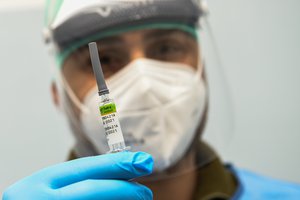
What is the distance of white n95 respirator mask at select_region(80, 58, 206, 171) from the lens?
94 cm

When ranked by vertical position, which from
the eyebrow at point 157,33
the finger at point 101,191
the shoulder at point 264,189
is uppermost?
the eyebrow at point 157,33

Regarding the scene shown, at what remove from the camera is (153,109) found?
3.13 feet

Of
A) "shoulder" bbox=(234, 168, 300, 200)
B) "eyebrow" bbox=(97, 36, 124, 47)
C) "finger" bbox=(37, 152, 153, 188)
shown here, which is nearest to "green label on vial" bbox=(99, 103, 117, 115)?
"finger" bbox=(37, 152, 153, 188)

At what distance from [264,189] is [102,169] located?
33.3 inches

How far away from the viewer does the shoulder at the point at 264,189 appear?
1.24m

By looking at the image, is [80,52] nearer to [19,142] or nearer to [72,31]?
[72,31]

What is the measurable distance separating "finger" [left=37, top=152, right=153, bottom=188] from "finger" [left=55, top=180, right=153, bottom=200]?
0.01 m

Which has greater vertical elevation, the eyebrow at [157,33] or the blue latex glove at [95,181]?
the eyebrow at [157,33]

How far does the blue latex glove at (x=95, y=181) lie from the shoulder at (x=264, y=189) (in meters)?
0.75

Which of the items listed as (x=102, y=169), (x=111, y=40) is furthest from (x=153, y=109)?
(x=102, y=169)

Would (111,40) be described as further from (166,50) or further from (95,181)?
(95,181)

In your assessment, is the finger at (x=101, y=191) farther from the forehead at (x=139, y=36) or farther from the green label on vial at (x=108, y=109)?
the forehead at (x=139, y=36)

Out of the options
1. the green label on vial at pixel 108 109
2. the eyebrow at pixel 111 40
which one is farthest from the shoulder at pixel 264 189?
the green label on vial at pixel 108 109

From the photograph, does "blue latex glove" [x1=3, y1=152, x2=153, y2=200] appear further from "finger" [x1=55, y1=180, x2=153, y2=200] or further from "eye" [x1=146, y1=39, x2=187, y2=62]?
"eye" [x1=146, y1=39, x2=187, y2=62]
